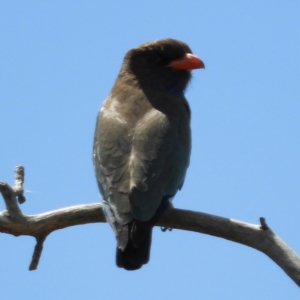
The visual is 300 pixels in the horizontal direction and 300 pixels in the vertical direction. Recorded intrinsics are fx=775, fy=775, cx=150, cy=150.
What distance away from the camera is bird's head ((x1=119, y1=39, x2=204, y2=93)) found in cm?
828

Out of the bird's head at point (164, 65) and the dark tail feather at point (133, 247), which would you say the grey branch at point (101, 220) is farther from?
the bird's head at point (164, 65)

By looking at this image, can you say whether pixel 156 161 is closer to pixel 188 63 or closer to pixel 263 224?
pixel 263 224

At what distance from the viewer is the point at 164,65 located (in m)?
8.43

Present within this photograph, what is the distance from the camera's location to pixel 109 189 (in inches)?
248

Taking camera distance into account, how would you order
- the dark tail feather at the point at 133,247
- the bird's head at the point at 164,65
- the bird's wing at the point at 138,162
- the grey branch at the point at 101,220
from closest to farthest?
1. the grey branch at the point at 101,220
2. the dark tail feather at the point at 133,247
3. the bird's wing at the point at 138,162
4. the bird's head at the point at 164,65

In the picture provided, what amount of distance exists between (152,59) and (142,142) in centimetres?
196

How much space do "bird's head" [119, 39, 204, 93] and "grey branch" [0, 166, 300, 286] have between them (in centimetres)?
245

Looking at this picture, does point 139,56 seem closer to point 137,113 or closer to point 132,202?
point 137,113

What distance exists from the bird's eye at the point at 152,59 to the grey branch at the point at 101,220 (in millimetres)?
2723

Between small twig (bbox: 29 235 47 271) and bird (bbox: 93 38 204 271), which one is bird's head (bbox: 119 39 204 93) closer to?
bird (bbox: 93 38 204 271)

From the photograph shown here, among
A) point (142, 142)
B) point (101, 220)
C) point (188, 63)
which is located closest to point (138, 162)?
point (142, 142)

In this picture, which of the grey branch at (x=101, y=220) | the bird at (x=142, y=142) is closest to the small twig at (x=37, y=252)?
the grey branch at (x=101, y=220)

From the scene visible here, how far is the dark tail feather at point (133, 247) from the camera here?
5.78 m

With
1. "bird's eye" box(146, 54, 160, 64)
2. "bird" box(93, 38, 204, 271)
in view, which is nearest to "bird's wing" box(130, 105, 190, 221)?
"bird" box(93, 38, 204, 271)
